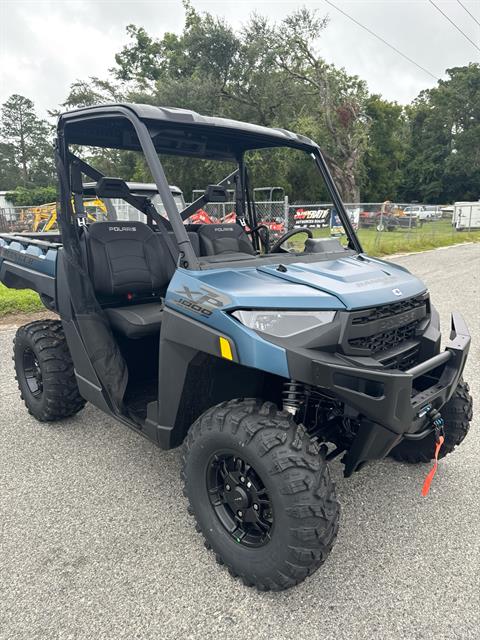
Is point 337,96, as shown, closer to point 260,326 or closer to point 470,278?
point 470,278

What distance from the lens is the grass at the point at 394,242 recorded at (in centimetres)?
700

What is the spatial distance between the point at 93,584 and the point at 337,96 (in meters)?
30.3

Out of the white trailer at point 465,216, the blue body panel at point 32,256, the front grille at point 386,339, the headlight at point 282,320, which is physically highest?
the white trailer at point 465,216

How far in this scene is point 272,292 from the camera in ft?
6.88

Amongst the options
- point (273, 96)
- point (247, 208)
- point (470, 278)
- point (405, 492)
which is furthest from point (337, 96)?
point (405, 492)

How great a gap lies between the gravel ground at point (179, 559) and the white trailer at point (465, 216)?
82.3 ft

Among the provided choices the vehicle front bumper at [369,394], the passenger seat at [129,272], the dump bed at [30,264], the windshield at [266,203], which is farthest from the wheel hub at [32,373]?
the vehicle front bumper at [369,394]

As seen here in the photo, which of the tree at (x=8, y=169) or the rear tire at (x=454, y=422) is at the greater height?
the tree at (x=8, y=169)

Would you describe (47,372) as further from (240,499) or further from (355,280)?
(355,280)

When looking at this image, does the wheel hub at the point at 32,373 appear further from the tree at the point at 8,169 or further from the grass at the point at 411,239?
the tree at the point at 8,169

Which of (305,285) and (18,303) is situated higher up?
(305,285)

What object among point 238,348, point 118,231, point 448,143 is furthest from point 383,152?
point 238,348

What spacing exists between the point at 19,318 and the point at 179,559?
5.36 metres

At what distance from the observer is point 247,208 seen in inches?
156
